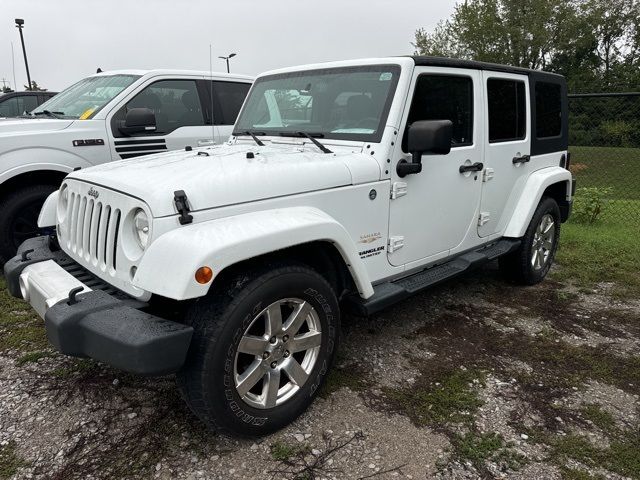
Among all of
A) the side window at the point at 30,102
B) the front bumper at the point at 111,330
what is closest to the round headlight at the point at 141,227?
the front bumper at the point at 111,330

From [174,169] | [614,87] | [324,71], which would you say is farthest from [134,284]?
[614,87]

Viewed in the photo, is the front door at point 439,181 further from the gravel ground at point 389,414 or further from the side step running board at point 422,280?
the gravel ground at point 389,414

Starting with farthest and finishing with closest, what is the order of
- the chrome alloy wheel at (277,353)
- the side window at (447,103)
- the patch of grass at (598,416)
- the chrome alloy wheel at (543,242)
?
the chrome alloy wheel at (543,242) → the side window at (447,103) → the patch of grass at (598,416) → the chrome alloy wheel at (277,353)

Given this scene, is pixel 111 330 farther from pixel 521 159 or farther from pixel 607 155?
pixel 607 155

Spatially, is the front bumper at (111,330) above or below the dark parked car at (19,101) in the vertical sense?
below

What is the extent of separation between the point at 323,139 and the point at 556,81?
9.76 ft

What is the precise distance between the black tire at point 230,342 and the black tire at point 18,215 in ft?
10.1

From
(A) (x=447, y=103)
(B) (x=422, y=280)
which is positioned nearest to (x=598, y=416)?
(B) (x=422, y=280)

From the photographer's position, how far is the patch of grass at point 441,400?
2.82 metres

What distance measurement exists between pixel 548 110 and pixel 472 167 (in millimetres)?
1623

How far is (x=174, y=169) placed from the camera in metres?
2.69

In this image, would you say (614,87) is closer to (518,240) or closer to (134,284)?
(518,240)

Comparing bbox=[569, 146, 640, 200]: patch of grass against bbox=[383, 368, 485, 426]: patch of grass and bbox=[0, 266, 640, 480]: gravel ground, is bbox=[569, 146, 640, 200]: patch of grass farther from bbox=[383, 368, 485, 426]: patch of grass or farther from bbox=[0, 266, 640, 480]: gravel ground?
bbox=[383, 368, 485, 426]: patch of grass

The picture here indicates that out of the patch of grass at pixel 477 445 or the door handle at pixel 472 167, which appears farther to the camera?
the door handle at pixel 472 167
